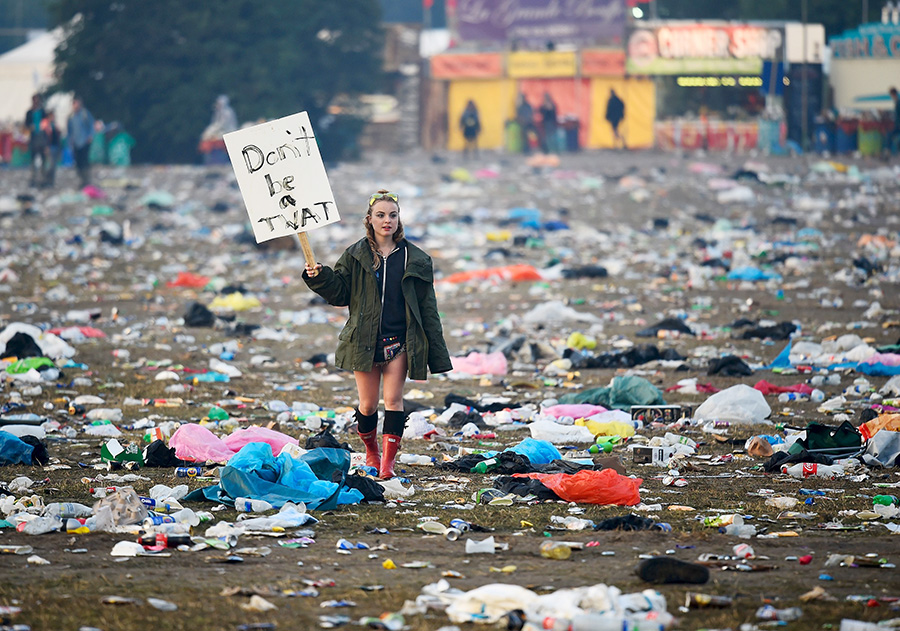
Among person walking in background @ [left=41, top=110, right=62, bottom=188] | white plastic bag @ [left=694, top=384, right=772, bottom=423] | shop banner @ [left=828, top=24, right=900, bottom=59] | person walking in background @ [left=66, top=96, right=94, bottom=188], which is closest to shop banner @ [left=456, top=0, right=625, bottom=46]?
shop banner @ [left=828, top=24, right=900, bottom=59]

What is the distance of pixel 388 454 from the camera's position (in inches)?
231

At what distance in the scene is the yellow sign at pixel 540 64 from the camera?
37.3m

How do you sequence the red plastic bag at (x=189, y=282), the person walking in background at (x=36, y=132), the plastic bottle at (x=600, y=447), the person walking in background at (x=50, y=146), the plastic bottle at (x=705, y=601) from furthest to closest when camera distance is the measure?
the person walking in background at (x=50, y=146) < the person walking in background at (x=36, y=132) < the red plastic bag at (x=189, y=282) < the plastic bottle at (x=600, y=447) < the plastic bottle at (x=705, y=601)

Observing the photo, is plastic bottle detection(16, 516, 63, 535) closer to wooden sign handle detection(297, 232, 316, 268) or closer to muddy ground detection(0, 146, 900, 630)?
muddy ground detection(0, 146, 900, 630)

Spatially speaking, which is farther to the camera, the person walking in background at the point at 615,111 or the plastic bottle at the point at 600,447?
the person walking in background at the point at 615,111

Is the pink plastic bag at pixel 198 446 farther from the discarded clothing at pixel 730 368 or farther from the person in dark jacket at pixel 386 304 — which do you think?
the discarded clothing at pixel 730 368

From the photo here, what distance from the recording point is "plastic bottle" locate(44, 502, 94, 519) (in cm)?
505

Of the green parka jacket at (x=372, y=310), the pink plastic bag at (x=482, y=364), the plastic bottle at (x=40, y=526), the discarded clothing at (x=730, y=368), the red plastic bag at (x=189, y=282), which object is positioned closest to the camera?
the plastic bottle at (x=40, y=526)

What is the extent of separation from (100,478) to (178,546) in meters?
1.44

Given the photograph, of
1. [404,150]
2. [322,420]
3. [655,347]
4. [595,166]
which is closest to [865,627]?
[322,420]

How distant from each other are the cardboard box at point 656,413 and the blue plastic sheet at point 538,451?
122 cm

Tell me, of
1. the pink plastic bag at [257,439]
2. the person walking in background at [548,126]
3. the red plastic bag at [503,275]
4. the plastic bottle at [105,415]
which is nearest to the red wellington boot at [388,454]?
the pink plastic bag at [257,439]

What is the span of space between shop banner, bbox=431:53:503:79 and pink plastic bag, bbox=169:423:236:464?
107 ft

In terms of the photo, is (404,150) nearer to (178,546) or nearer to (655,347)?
(655,347)
